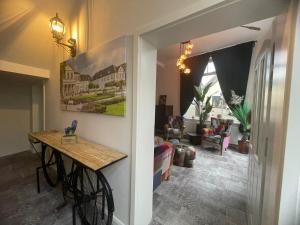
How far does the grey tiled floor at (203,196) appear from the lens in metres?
1.79

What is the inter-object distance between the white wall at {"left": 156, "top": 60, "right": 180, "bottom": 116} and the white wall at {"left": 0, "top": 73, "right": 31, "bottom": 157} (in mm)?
4643

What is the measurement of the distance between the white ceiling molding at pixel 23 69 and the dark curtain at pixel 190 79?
4.41m

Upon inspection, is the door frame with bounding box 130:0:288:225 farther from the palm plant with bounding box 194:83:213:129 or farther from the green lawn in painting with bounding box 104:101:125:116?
the palm plant with bounding box 194:83:213:129

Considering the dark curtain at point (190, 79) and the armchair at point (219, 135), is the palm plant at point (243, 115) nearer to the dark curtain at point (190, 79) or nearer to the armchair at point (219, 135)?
the armchair at point (219, 135)

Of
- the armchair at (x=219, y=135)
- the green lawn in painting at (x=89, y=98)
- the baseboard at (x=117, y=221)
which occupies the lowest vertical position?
the baseboard at (x=117, y=221)

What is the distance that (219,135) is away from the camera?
4238 mm

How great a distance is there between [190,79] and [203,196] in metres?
4.19

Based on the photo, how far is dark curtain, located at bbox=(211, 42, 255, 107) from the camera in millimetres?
4246

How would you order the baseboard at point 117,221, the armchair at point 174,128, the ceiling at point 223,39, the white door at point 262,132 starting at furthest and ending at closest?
the armchair at point 174,128 → the ceiling at point 223,39 → the baseboard at point 117,221 → the white door at point 262,132

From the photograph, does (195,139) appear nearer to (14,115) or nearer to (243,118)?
(243,118)

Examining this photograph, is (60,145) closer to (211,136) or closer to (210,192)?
(210,192)

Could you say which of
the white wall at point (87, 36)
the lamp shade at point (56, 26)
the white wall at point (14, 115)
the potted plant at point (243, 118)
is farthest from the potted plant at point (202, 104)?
the white wall at point (14, 115)

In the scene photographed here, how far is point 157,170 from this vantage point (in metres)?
2.28

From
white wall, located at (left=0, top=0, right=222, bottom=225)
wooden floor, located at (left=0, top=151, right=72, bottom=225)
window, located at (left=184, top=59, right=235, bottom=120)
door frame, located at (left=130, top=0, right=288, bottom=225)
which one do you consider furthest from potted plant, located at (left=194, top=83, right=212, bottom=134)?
wooden floor, located at (left=0, top=151, right=72, bottom=225)
